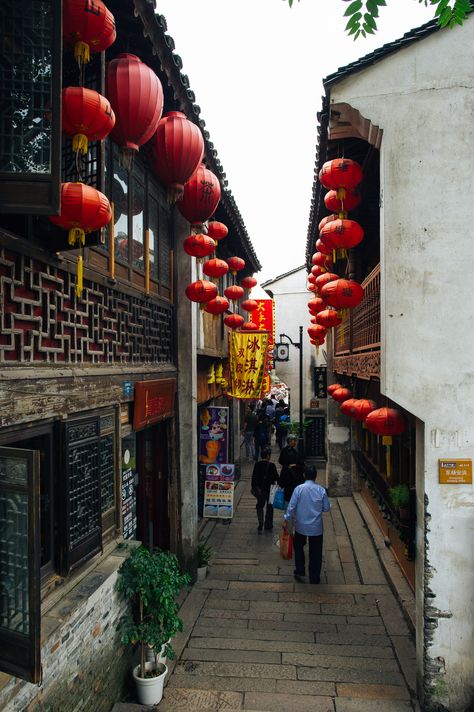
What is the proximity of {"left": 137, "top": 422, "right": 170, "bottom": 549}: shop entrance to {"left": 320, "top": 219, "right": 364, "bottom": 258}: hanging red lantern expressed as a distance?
4414 millimetres

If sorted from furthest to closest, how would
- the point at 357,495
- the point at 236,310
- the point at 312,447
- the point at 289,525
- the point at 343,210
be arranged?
the point at 312,447 → the point at 236,310 → the point at 357,495 → the point at 289,525 → the point at 343,210

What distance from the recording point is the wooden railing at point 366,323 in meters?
8.81

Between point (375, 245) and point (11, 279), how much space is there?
31.1 ft

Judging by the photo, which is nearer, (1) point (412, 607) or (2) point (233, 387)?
(1) point (412, 607)

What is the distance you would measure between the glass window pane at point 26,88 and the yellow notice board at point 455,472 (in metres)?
5.40

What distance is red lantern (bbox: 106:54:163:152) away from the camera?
17.1 ft

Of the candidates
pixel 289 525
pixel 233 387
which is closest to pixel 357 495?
pixel 233 387

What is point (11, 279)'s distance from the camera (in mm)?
4480

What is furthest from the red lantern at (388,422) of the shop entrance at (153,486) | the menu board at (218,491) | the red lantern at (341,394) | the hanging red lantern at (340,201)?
the red lantern at (341,394)

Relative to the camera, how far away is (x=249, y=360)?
15344 millimetres

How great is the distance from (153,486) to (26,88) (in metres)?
7.31

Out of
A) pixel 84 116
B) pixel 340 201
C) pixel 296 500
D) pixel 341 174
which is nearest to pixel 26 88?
pixel 84 116

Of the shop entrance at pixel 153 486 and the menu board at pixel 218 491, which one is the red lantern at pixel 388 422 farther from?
the menu board at pixel 218 491

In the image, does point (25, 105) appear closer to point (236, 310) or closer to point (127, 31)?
point (127, 31)
